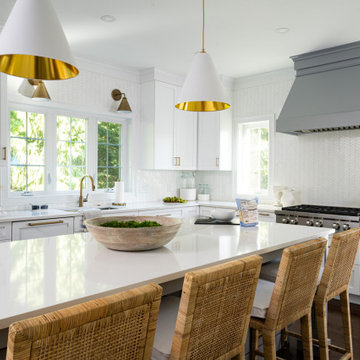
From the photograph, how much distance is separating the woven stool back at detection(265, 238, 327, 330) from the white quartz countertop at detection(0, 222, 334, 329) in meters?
0.25

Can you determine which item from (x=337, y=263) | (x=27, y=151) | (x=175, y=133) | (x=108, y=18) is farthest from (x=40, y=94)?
(x=337, y=263)

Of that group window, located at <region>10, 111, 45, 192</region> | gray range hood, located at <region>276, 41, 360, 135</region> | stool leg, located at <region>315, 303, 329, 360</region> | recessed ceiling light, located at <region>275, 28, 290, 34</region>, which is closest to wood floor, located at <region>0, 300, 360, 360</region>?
stool leg, located at <region>315, 303, 329, 360</region>

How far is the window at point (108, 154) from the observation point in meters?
4.95

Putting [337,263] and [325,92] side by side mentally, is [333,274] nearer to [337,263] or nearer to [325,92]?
[337,263]

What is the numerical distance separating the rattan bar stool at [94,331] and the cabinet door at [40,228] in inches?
104

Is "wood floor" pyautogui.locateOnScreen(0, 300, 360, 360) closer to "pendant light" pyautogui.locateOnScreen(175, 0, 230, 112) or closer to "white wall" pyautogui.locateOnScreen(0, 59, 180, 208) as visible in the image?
"pendant light" pyautogui.locateOnScreen(175, 0, 230, 112)

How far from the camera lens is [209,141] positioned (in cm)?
541

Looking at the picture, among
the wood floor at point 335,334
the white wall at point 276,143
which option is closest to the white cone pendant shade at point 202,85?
the wood floor at point 335,334

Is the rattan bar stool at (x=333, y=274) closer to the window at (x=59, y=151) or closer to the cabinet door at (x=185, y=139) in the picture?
the window at (x=59, y=151)

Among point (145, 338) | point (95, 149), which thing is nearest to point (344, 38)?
point (95, 149)

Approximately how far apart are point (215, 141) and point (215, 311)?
4.15 m

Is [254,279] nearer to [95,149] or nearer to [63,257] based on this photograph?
[63,257]

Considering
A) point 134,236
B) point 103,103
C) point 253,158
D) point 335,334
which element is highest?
point 103,103

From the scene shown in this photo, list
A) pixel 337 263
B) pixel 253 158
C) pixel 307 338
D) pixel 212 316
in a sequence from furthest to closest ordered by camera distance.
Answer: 1. pixel 253 158
2. pixel 337 263
3. pixel 307 338
4. pixel 212 316
